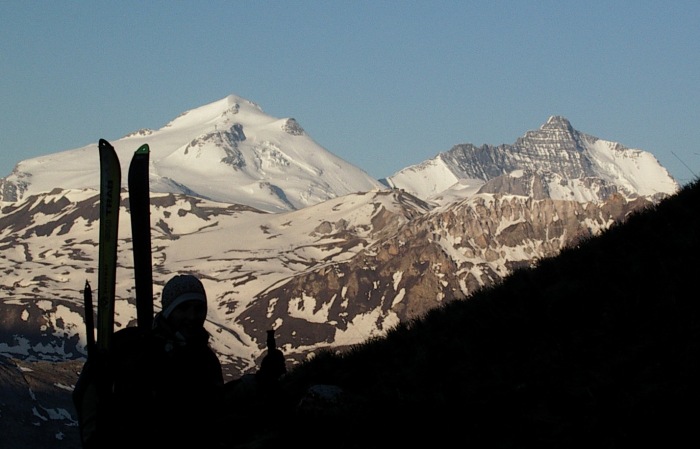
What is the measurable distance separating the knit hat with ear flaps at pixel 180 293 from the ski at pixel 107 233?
70 cm

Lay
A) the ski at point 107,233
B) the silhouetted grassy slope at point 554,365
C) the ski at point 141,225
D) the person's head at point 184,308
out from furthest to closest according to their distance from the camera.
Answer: the ski at point 141,225 → the ski at point 107,233 → the silhouetted grassy slope at point 554,365 → the person's head at point 184,308

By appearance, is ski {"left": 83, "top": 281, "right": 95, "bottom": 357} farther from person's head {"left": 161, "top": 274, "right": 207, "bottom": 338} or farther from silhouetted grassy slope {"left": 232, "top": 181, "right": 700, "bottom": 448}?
silhouetted grassy slope {"left": 232, "top": 181, "right": 700, "bottom": 448}

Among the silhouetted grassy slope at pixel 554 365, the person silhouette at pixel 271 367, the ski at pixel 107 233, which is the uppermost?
the ski at pixel 107 233

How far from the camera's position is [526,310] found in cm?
1642

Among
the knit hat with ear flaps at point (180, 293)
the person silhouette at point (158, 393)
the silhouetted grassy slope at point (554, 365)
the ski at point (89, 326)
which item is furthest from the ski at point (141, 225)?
the person silhouette at point (158, 393)

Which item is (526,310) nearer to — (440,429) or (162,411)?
(440,429)

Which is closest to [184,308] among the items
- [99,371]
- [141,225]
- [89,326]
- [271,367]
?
[89,326]

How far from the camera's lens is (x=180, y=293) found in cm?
1085

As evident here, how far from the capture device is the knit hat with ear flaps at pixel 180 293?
35.4 feet

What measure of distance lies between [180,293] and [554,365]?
5194 millimetres

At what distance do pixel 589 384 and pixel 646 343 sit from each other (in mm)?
1052

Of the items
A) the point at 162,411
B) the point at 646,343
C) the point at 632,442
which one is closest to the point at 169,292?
the point at 162,411

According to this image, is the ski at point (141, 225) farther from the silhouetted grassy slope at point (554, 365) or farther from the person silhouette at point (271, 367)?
the silhouetted grassy slope at point (554, 365)

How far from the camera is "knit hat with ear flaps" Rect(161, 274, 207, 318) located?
35.4 ft
